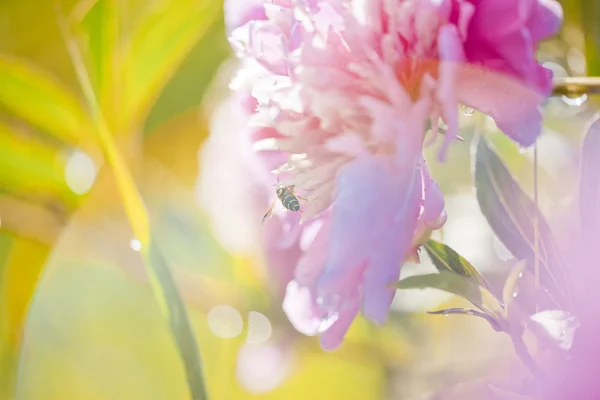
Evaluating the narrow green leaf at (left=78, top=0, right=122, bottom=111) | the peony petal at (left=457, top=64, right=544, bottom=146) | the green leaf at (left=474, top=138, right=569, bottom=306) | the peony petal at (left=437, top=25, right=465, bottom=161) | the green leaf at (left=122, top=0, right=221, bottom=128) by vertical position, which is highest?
the narrow green leaf at (left=78, top=0, right=122, bottom=111)

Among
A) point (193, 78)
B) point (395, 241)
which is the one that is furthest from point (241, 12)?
point (395, 241)

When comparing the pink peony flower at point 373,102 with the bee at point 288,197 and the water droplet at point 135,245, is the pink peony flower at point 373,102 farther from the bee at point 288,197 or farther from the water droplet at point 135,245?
the water droplet at point 135,245

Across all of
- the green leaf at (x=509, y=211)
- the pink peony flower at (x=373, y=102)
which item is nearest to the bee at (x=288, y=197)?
the pink peony flower at (x=373, y=102)

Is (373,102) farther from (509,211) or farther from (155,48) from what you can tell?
(155,48)

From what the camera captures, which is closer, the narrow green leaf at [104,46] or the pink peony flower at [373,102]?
the pink peony flower at [373,102]

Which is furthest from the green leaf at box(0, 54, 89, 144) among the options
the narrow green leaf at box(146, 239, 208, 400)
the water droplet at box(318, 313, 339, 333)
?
the water droplet at box(318, 313, 339, 333)

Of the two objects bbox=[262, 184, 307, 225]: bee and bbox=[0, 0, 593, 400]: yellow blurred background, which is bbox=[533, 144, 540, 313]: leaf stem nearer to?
bbox=[0, 0, 593, 400]: yellow blurred background

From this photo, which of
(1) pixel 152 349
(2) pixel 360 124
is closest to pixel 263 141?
(2) pixel 360 124
